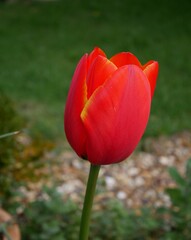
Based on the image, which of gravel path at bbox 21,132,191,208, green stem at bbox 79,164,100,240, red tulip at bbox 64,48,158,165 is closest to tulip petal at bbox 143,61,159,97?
red tulip at bbox 64,48,158,165

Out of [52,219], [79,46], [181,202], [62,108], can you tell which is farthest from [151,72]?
[79,46]

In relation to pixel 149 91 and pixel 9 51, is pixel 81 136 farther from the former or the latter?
pixel 9 51

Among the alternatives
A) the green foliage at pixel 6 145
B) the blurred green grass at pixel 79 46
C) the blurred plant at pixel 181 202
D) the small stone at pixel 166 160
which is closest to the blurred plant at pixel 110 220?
the blurred plant at pixel 181 202

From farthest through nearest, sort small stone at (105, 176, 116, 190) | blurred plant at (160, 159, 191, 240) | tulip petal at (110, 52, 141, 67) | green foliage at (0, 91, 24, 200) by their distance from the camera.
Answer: small stone at (105, 176, 116, 190) → green foliage at (0, 91, 24, 200) → blurred plant at (160, 159, 191, 240) → tulip petal at (110, 52, 141, 67)

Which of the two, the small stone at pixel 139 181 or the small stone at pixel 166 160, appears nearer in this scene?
the small stone at pixel 139 181

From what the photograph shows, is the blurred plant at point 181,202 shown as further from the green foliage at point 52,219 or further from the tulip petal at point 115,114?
the tulip petal at point 115,114

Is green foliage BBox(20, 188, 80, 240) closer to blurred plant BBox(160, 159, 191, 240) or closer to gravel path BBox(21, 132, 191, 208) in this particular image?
blurred plant BBox(160, 159, 191, 240)

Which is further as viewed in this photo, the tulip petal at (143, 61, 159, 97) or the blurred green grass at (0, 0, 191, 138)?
the blurred green grass at (0, 0, 191, 138)
